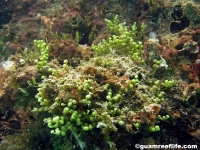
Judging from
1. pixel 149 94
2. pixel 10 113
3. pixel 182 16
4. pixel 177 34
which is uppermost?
pixel 182 16

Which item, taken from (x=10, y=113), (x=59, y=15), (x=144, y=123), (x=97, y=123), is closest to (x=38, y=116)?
(x=10, y=113)

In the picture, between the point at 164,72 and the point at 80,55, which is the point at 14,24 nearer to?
the point at 80,55

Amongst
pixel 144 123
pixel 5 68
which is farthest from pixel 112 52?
pixel 5 68

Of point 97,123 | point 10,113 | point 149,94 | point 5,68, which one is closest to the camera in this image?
point 97,123

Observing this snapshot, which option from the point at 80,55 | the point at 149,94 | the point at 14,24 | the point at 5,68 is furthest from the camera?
the point at 14,24

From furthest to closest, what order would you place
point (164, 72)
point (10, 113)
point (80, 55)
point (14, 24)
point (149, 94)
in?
point (14, 24)
point (10, 113)
point (80, 55)
point (164, 72)
point (149, 94)

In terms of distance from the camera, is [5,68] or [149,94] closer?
[149,94]

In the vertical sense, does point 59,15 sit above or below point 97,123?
above

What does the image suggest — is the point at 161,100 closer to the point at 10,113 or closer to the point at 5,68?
the point at 5,68

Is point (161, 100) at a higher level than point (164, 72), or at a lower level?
lower
